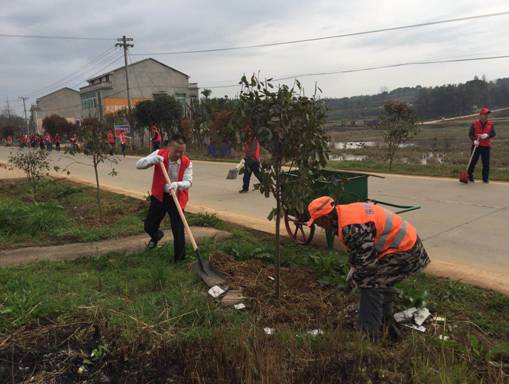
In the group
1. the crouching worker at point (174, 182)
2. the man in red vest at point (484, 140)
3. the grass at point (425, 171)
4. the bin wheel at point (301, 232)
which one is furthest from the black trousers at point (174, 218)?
the grass at point (425, 171)

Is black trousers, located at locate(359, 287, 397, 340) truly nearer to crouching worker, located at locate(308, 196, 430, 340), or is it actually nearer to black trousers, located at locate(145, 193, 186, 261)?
crouching worker, located at locate(308, 196, 430, 340)

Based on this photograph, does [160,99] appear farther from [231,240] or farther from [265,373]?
[265,373]

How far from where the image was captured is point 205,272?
4.76 metres

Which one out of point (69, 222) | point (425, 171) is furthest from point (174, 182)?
point (425, 171)

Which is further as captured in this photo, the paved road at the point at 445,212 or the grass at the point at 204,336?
the paved road at the point at 445,212

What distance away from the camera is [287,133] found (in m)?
3.76

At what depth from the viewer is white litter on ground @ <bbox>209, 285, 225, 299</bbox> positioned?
422 cm

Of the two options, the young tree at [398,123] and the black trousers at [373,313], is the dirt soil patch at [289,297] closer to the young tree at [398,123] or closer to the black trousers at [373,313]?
the black trousers at [373,313]

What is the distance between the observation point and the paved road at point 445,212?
17.5 ft

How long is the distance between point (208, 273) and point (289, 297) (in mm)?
952

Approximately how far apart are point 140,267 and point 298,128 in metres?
2.54

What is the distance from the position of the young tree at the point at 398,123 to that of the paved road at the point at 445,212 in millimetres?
2641

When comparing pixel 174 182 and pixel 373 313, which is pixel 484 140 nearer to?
pixel 174 182

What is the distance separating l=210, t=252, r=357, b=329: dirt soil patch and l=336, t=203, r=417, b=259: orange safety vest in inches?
27.2
